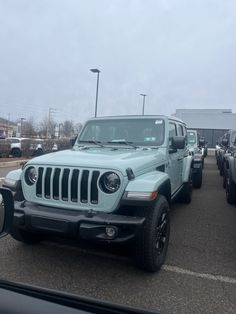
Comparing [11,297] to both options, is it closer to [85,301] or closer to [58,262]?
[85,301]

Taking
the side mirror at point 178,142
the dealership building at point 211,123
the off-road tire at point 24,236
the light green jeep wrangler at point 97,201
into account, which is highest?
the dealership building at point 211,123

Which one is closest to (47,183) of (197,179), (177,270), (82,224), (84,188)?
(84,188)

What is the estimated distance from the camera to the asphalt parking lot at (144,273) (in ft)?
11.7

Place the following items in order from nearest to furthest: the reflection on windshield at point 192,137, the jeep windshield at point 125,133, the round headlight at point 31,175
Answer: the round headlight at point 31,175
the jeep windshield at point 125,133
the reflection on windshield at point 192,137

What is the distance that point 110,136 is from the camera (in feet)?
19.1

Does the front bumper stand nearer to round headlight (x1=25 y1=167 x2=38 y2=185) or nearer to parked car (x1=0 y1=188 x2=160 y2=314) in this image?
round headlight (x1=25 y1=167 x2=38 y2=185)

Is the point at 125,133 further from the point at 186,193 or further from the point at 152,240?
the point at 186,193

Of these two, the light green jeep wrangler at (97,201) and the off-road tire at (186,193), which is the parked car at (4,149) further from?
the light green jeep wrangler at (97,201)

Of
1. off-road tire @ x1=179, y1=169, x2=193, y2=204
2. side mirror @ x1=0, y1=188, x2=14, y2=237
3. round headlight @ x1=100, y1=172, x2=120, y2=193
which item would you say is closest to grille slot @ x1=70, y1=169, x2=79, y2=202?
round headlight @ x1=100, y1=172, x2=120, y2=193

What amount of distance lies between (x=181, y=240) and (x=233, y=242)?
822 mm

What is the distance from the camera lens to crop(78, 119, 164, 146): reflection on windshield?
18.5 ft

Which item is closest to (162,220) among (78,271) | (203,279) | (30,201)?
(203,279)

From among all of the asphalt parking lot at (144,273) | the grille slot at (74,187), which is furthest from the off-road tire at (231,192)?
the grille slot at (74,187)

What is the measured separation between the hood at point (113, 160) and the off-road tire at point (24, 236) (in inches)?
36.6
